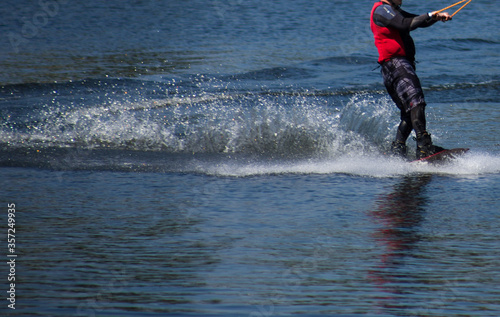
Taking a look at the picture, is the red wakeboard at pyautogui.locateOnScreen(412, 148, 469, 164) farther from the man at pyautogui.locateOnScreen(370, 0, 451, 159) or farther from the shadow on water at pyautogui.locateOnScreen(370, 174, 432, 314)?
the shadow on water at pyautogui.locateOnScreen(370, 174, 432, 314)

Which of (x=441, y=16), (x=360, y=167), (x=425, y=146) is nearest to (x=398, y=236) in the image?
(x=360, y=167)

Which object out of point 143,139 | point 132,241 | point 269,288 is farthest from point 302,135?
point 269,288

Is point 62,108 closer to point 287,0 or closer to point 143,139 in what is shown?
point 143,139

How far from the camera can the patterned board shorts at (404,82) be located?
729 centimetres

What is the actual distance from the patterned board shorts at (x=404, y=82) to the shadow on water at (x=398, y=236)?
2.55 ft

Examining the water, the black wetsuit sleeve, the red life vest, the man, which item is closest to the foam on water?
the water

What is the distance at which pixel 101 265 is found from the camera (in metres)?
4.37

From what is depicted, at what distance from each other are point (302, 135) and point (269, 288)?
4746mm

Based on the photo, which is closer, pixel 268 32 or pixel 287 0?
pixel 268 32

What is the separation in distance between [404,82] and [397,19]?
0.59 m

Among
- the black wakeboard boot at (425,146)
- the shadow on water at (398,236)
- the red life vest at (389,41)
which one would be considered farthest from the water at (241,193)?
the red life vest at (389,41)

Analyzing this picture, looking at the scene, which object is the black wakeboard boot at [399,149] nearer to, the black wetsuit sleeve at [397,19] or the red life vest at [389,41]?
the red life vest at [389,41]

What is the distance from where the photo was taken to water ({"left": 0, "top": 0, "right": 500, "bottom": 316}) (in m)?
3.92

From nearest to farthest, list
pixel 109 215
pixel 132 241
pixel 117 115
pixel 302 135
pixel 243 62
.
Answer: pixel 132 241, pixel 109 215, pixel 302 135, pixel 117 115, pixel 243 62
